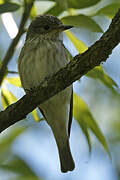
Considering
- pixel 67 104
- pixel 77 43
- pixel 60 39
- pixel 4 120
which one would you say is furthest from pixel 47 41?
pixel 4 120

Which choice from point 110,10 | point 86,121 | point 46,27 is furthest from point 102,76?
point 46,27

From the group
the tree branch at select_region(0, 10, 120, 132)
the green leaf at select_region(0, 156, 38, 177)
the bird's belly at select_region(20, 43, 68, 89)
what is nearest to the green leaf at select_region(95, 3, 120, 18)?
the tree branch at select_region(0, 10, 120, 132)

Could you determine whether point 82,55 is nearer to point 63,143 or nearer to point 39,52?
point 39,52

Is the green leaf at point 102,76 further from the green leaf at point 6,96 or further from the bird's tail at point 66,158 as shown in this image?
the bird's tail at point 66,158

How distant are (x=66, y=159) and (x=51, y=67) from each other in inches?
42.9

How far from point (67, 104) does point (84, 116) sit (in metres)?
0.92

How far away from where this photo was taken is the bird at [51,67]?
12.4ft

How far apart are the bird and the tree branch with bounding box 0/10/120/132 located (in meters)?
0.72

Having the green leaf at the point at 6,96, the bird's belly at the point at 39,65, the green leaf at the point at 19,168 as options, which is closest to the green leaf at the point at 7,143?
the green leaf at the point at 6,96

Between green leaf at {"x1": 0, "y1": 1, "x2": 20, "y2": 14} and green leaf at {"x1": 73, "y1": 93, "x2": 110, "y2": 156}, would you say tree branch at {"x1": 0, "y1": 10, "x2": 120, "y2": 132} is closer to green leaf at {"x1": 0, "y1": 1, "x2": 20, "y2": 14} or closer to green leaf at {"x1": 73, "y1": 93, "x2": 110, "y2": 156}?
green leaf at {"x1": 73, "y1": 93, "x2": 110, "y2": 156}

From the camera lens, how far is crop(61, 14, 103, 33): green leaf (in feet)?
9.76

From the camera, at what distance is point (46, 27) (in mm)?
4371

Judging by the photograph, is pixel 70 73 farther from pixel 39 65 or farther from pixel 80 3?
pixel 39 65

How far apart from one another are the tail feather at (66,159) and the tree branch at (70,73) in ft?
4.94
